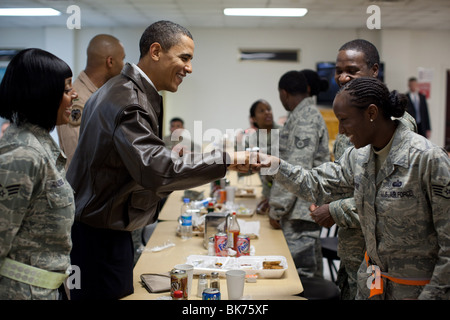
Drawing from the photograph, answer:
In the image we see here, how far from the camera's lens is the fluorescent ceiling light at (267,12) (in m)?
8.04

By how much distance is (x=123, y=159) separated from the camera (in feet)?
5.75

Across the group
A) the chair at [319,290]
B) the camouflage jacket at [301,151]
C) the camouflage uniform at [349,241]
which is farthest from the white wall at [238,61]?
the camouflage uniform at [349,241]

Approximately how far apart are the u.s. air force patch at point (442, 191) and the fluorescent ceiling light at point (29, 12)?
786 centimetres

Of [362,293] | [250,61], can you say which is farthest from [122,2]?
[362,293]

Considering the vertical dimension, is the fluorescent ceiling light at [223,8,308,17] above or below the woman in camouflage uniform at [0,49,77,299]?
above

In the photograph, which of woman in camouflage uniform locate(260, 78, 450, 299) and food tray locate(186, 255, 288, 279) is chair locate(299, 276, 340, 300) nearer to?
food tray locate(186, 255, 288, 279)

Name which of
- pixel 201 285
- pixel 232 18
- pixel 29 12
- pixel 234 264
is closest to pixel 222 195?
pixel 234 264

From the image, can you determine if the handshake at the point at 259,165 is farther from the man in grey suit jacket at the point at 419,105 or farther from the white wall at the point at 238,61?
the man in grey suit jacket at the point at 419,105

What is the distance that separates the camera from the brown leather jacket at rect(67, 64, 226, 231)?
1.72 meters

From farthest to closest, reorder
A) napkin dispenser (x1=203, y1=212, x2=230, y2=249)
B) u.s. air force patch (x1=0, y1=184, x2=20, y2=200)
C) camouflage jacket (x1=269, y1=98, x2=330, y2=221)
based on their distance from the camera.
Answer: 1. camouflage jacket (x1=269, y1=98, x2=330, y2=221)
2. napkin dispenser (x1=203, y1=212, x2=230, y2=249)
3. u.s. air force patch (x1=0, y1=184, x2=20, y2=200)

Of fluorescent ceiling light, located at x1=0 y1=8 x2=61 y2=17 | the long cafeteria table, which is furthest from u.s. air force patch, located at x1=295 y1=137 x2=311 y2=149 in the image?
fluorescent ceiling light, located at x1=0 y1=8 x2=61 y2=17

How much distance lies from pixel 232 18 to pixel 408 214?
7910mm

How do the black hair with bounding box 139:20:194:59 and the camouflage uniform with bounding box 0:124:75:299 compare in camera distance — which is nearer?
the camouflage uniform with bounding box 0:124:75:299
